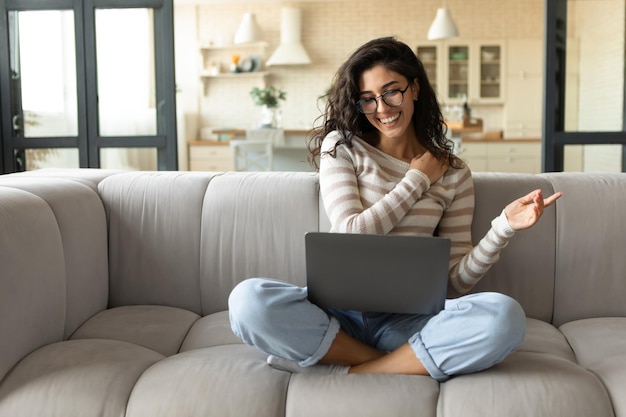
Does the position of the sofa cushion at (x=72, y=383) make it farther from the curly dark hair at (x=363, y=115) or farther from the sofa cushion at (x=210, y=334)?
the curly dark hair at (x=363, y=115)

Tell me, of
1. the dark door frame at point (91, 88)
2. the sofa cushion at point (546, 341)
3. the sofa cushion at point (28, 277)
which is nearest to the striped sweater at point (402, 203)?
the sofa cushion at point (546, 341)

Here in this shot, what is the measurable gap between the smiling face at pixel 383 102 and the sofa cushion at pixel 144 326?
0.83 meters

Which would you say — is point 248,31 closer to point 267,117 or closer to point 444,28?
point 267,117

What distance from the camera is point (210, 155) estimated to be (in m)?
8.38

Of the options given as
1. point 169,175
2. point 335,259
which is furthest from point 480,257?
point 169,175

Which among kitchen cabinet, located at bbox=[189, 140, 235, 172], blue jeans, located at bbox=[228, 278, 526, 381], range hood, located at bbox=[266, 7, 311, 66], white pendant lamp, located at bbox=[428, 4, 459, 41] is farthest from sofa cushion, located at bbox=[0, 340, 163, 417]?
range hood, located at bbox=[266, 7, 311, 66]

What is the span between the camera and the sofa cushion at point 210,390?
5.39 feet

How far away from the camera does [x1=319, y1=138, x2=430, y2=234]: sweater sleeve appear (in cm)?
203

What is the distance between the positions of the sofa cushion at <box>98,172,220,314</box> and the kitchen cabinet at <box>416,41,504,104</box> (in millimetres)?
6889

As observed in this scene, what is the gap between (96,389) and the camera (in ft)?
5.56

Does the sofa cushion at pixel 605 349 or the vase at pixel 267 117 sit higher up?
the vase at pixel 267 117

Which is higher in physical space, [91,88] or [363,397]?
[91,88]

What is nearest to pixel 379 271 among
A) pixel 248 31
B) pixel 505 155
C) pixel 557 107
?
pixel 557 107

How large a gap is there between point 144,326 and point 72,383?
470 mm
